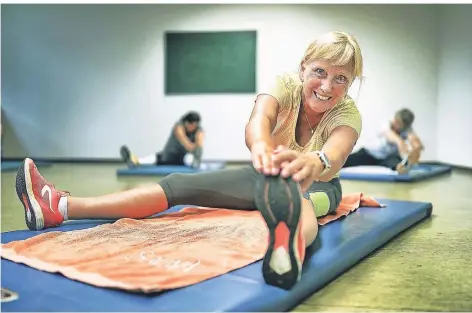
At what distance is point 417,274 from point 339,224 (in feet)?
1.71

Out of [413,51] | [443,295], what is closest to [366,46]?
[413,51]

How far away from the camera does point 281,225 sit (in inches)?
57.6

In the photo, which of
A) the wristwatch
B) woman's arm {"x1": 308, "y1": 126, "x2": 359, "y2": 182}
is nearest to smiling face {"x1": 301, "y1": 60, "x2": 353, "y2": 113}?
woman's arm {"x1": 308, "y1": 126, "x2": 359, "y2": 182}

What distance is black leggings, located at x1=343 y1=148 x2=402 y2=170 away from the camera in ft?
16.7

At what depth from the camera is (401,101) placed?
7.63 meters

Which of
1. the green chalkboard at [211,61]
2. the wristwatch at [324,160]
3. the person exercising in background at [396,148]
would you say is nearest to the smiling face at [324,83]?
the wristwatch at [324,160]

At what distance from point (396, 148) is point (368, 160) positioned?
1.71 ft

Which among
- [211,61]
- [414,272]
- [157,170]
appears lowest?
[157,170]

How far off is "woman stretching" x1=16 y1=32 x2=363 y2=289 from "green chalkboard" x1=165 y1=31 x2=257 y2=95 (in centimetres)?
541

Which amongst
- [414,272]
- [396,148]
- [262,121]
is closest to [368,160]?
[396,148]

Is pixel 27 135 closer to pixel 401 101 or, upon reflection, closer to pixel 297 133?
pixel 401 101

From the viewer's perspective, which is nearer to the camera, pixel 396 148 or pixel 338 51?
pixel 338 51

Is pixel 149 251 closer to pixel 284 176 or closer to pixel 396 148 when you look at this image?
pixel 284 176

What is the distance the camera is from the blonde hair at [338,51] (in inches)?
72.9
